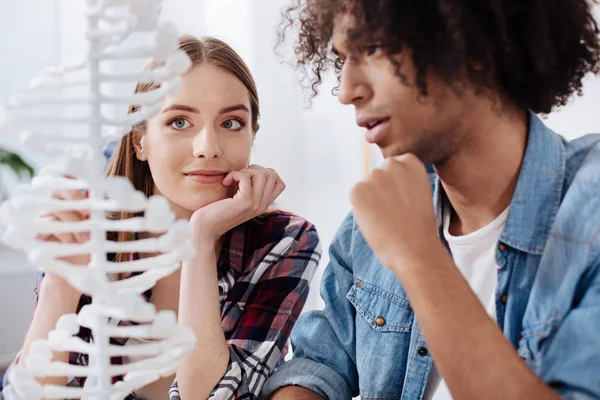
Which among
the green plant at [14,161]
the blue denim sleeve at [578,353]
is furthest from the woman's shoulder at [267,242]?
the green plant at [14,161]

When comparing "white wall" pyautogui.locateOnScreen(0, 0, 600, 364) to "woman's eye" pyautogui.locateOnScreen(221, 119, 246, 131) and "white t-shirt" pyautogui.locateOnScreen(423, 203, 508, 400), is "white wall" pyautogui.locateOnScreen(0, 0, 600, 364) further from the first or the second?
"white t-shirt" pyautogui.locateOnScreen(423, 203, 508, 400)

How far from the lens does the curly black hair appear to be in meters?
0.94

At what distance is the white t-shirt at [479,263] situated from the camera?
3.45ft

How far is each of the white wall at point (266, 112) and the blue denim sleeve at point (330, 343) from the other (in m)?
1.69

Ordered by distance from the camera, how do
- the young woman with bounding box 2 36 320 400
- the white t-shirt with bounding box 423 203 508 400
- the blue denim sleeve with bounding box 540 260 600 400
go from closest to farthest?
the blue denim sleeve with bounding box 540 260 600 400 < the white t-shirt with bounding box 423 203 508 400 < the young woman with bounding box 2 36 320 400

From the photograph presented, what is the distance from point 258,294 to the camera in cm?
134

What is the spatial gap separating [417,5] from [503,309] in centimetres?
47

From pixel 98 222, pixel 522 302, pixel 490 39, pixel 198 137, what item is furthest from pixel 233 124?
pixel 98 222

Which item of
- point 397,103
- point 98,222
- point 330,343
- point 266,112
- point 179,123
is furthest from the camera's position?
point 266,112

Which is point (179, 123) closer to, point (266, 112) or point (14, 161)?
point (14, 161)

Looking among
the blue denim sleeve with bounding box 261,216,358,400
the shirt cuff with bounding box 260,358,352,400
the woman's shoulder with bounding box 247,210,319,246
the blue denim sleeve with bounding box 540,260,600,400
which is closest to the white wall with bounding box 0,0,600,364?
the woman's shoulder with bounding box 247,210,319,246

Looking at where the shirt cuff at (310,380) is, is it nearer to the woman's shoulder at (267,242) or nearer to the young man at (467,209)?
the young man at (467,209)

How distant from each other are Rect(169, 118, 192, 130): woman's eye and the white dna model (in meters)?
0.67

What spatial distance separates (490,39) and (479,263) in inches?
14.2
